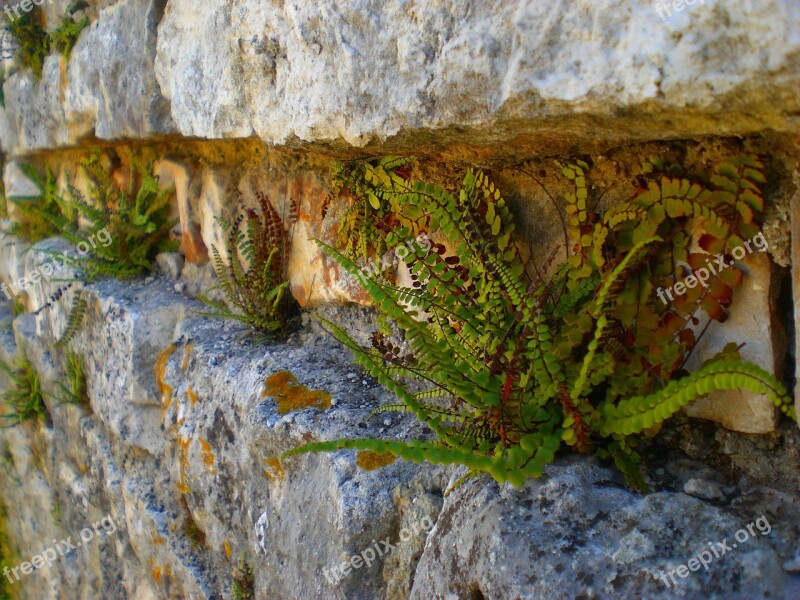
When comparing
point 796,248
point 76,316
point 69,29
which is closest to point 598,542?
point 796,248

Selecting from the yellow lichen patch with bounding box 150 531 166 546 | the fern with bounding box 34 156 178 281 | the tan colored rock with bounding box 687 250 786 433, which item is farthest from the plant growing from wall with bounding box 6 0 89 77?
the tan colored rock with bounding box 687 250 786 433

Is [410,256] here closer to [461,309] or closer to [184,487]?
[461,309]

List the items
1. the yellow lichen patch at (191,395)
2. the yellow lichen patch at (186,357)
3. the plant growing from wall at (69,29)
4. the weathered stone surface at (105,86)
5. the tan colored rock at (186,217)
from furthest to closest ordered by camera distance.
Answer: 1. the plant growing from wall at (69,29)
2. the tan colored rock at (186,217)
3. the weathered stone surface at (105,86)
4. the yellow lichen patch at (186,357)
5. the yellow lichen patch at (191,395)

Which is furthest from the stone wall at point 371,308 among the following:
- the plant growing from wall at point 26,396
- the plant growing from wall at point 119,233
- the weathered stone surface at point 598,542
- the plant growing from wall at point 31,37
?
the plant growing from wall at point 26,396

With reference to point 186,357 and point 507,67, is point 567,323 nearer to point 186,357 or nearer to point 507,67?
point 507,67

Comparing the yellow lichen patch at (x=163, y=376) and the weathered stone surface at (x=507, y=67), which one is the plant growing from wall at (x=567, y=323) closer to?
the weathered stone surface at (x=507, y=67)

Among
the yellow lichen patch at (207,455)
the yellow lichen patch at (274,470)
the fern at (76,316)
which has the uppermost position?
the fern at (76,316)

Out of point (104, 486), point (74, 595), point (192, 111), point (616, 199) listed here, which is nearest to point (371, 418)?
point (616, 199)
